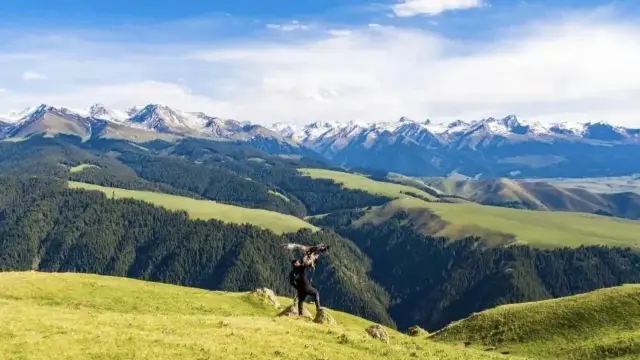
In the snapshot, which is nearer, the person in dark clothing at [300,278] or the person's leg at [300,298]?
the person in dark clothing at [300,278]

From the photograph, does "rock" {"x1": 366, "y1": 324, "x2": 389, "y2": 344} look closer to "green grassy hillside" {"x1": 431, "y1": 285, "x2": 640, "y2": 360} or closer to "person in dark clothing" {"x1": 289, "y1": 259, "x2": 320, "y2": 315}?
"person in dark clothing" {"x1": 289, "y1": 259, "x2": 320, "y2": 315}

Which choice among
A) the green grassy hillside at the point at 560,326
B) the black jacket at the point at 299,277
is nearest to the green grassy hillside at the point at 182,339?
the black jacket at the point at 299,277

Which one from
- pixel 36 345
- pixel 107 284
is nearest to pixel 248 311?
pixel 107 284

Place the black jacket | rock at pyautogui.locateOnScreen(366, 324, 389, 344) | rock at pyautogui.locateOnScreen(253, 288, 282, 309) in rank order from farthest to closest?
rock at pyautogui.locateOnScreen(253, 288, 282, 309) → rock at pyautogui.locateOnScreen(366, 324, 389, 344) → the black jacket

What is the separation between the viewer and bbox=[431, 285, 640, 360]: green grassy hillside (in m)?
66.6

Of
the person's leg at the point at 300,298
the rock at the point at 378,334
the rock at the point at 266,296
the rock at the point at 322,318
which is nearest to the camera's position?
the person's leg at the point at 300,298

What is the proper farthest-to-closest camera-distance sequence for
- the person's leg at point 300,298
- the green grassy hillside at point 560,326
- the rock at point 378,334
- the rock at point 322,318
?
the green grassy hillside at point 560,326 → the rock at point 322,318 → the rock at point 378,334 → the person's leg at point 300,298

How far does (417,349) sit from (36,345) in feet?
81.7

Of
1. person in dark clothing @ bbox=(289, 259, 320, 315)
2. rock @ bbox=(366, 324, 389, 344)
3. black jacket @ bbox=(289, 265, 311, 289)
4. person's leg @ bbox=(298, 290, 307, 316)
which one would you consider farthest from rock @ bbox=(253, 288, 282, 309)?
black jacket @ bbox=(289, 265, 311, 289)

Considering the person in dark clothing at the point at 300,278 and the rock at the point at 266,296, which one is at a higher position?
the person in dark clothing at the point at 300,278

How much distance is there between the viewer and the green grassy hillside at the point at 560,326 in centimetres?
6662

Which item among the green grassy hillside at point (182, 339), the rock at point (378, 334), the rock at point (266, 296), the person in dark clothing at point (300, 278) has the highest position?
the person in dark clothing at point (300, 278)

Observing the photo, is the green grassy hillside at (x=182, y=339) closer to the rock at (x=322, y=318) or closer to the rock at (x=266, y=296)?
the rock at (x=322, y=318)

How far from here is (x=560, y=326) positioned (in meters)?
75.4
